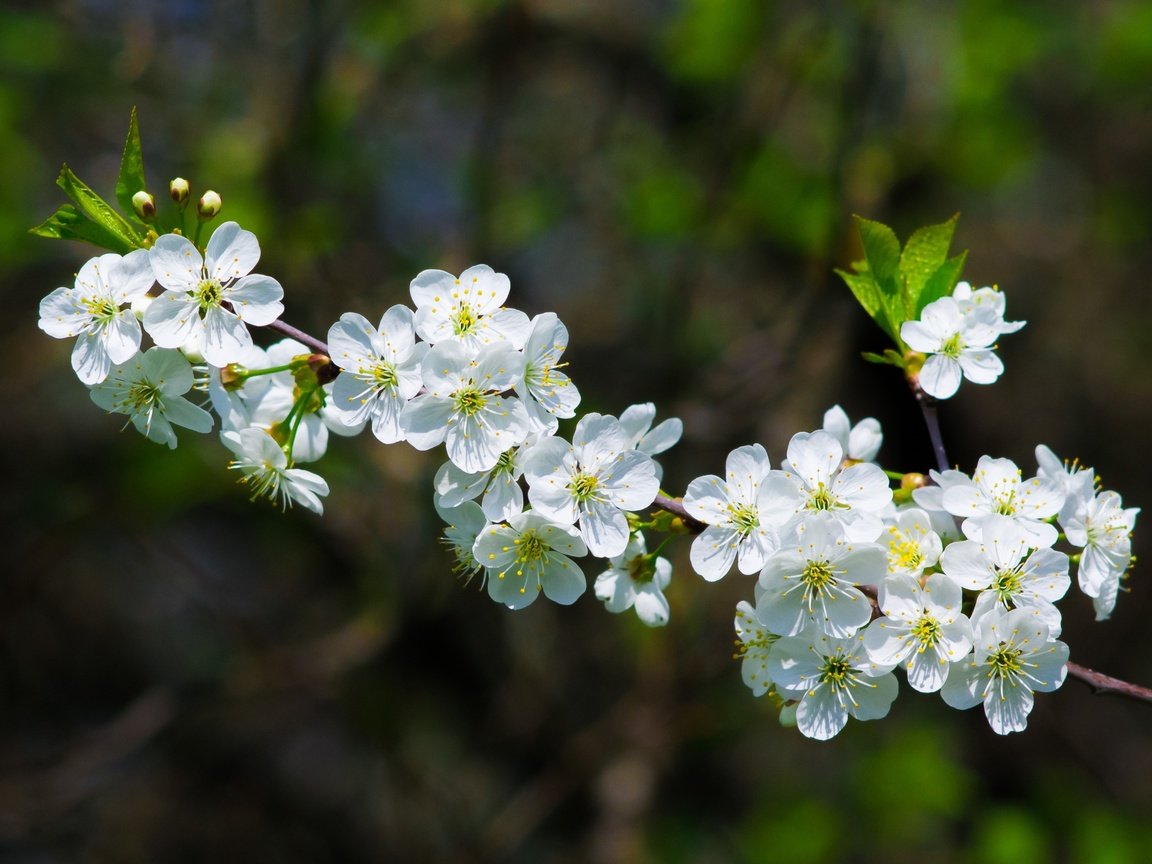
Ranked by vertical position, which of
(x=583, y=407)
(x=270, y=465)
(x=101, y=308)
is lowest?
(x=583, y=407)

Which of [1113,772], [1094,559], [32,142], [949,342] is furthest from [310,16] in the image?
[1113,772]

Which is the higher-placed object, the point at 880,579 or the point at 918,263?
the point at 918,263

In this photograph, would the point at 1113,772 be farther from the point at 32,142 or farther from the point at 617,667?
the point at 32,142

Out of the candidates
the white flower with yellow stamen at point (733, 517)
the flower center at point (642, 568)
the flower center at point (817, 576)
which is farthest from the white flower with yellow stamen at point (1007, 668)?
the flower center at point (642, 568)

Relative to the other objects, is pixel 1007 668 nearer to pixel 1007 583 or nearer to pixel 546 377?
pixel 1007 583

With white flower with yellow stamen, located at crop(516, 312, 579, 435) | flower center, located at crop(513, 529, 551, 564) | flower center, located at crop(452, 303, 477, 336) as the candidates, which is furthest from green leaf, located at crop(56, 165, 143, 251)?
flower center, located at crop(513, 529, 551, 564)

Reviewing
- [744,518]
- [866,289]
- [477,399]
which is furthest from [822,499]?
[477,399]
